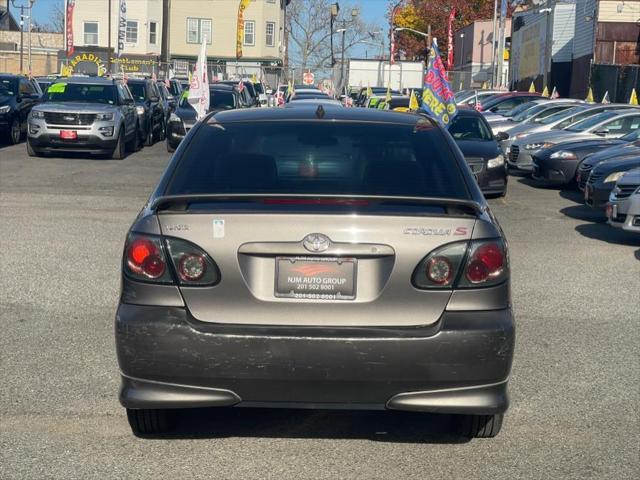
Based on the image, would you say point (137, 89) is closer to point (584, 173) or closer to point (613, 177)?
point (584, 173)

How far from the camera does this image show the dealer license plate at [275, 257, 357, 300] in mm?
4730

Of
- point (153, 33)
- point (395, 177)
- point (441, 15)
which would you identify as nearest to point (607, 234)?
point (395, 177)

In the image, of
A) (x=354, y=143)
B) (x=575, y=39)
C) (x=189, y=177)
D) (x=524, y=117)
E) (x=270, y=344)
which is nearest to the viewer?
(x=270, y=344)

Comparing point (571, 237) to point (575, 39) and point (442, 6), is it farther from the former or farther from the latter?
point (442, 6)

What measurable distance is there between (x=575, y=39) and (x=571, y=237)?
1461 inches

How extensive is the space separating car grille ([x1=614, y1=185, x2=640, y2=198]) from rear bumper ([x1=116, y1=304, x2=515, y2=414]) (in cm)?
906

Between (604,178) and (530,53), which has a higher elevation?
(530,53)

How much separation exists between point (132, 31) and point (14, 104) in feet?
149

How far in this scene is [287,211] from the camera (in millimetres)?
4785

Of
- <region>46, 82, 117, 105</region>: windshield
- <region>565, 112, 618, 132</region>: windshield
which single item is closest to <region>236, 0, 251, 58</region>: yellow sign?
<region>46, 82, 117, 105</region>: windshield

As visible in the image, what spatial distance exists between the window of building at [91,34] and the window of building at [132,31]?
2066mm

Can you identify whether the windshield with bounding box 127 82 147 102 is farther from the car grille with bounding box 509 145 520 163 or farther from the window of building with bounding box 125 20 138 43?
the window of building with bounding box 125 20 138 43

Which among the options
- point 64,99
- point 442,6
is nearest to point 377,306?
point 64,99

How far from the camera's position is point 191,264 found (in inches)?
188
